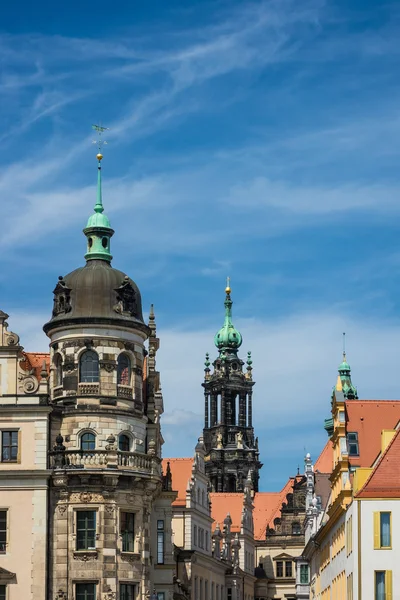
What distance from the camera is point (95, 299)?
2928 inches

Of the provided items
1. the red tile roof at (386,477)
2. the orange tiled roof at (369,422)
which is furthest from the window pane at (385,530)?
the orange tiled roof at (369,422)

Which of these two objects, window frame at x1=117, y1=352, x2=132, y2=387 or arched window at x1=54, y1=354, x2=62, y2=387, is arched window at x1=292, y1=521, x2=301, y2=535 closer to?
window frame at x1=117, y1=352, x2=132, y2=387

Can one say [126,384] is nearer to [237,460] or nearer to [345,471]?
[345,471]

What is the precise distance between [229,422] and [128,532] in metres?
80.0

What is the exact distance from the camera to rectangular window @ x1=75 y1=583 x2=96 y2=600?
70.8 m

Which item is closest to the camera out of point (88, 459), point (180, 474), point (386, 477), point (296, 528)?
point (386, 477)

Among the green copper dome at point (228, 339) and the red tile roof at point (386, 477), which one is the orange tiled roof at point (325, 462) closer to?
the green copper dome at point (228, 339)

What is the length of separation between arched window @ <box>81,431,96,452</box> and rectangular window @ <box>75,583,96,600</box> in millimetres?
6783

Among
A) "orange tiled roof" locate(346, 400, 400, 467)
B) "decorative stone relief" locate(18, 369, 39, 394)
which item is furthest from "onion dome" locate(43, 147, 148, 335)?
"orange tiled roof" locate(346, 400, 400, 467)

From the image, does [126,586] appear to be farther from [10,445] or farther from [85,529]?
[10,445]

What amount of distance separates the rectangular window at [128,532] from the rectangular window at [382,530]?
1679 centimetres

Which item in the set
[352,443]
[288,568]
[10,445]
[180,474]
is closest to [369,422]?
[352,443]

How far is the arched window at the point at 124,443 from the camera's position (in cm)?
7362

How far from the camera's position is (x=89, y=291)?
74.6m
